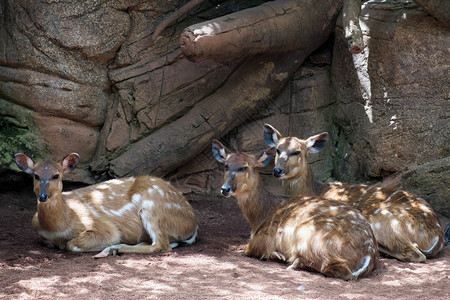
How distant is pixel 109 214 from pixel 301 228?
2275 millimetres

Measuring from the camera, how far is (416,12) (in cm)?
894

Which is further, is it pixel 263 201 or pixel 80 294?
pixel 263 201

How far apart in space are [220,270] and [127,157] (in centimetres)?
328

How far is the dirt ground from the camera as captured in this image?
224 inches

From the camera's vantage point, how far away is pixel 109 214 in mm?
7664

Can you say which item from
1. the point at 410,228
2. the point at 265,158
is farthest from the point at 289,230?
the point at 410,228

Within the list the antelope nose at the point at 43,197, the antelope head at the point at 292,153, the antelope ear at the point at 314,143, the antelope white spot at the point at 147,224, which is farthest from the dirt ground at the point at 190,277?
the antelope ear at the point at 314,143

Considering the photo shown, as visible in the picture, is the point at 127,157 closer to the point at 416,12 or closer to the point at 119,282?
the point at 119,282

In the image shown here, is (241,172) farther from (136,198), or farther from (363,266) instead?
(363,266)

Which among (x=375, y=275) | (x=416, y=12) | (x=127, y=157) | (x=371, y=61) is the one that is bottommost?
(x=375, y=275)

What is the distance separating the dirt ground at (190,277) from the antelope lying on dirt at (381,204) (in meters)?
0.21

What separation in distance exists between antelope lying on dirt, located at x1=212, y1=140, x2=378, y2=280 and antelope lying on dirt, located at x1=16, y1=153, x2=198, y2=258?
0.80 meters

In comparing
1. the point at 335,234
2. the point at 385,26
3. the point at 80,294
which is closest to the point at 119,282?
the point at 80,294

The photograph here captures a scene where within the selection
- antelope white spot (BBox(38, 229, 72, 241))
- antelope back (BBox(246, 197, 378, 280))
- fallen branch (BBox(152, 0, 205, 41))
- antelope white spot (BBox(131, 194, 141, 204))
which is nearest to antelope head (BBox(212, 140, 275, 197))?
antelope back (BBox(246, 197, 378, 280))
